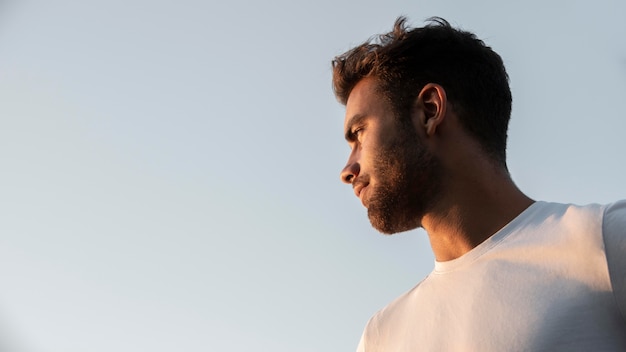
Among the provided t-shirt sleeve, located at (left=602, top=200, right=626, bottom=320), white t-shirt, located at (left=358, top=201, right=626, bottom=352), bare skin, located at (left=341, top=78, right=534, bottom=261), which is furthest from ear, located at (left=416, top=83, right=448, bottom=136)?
t-shirt sleeve, located at (left=602, top=200, right=626, bottom=320)

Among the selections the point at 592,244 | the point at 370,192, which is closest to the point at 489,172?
the point at 370,192

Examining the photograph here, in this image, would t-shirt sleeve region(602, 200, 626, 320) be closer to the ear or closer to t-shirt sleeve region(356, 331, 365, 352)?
the ear

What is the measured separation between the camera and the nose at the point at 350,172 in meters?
2.26

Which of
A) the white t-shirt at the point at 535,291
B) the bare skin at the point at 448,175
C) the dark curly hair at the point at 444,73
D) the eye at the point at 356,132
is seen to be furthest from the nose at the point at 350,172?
the white t-shirt at the point at 535,291

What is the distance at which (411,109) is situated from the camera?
2305mm

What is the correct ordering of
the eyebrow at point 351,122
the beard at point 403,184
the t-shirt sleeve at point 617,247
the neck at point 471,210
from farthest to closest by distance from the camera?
the eyebrow at point 351,122
the beard at point 403,184
the neck at point 471,210
the t-shirt sleeve at point 617,247

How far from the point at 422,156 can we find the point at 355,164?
27cm

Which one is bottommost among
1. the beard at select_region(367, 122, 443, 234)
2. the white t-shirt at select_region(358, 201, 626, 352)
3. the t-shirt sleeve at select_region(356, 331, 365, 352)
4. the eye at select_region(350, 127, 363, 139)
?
the t-shirt sleeve at select_region(356, 331, 365, 352)

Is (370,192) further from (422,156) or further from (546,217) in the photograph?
(546,217)

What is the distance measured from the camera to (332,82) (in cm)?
275

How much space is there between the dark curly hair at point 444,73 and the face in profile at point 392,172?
10 centimetres

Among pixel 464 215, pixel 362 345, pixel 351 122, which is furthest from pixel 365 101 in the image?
pixel 362 345

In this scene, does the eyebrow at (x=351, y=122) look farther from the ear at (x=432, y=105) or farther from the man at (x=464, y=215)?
the ear at (x=432, y=105)

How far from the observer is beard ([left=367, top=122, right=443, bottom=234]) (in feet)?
6.98
